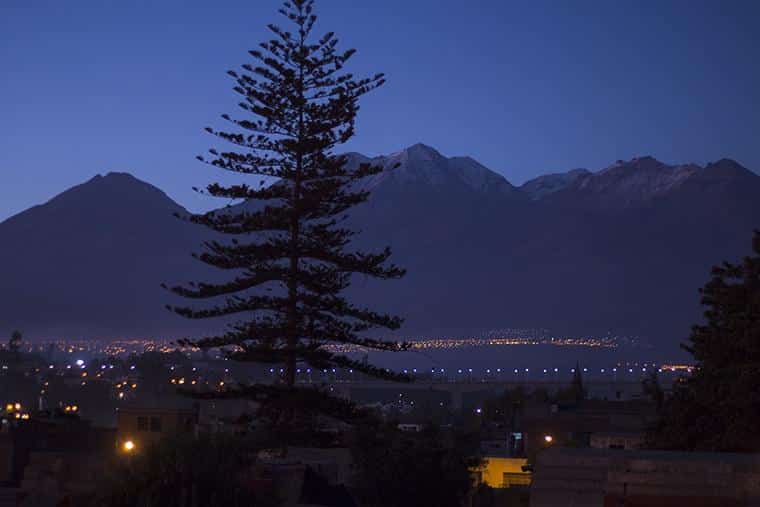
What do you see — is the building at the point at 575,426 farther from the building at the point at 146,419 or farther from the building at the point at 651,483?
the building at the point at 651,483

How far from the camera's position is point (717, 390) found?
73.3 feet

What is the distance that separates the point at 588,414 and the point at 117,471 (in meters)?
38.6

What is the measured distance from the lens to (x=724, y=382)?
2181 centimetres

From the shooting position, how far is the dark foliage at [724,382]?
67.4ft

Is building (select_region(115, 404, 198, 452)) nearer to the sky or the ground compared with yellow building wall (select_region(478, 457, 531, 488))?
nearer to the sky

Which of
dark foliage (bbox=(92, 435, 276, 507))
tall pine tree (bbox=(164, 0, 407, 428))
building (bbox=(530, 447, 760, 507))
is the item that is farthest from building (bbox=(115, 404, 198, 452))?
building (bbox=(530, 447, 760, 507))

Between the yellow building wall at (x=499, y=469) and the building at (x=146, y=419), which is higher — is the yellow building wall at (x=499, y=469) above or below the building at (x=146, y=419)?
below

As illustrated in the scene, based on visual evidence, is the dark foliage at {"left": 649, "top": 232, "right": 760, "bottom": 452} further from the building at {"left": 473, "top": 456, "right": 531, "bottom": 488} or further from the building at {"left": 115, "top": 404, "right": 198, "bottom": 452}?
the building at {"left": 115, "top": 404, "right": 198, "bottom": 452}

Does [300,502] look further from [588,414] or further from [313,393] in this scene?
[588,414]

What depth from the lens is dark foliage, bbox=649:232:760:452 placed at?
67.4 ft

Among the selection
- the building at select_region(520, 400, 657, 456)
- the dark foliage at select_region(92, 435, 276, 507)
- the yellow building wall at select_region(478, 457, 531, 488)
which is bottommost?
the dark foliage at select_region(92, 435, 276, 507)

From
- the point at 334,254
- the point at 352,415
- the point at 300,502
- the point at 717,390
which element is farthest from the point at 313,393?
the point at 300,502

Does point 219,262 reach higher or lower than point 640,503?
higher

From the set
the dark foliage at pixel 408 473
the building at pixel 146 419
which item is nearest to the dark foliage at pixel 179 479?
the dark foliage at pixel 408 473
